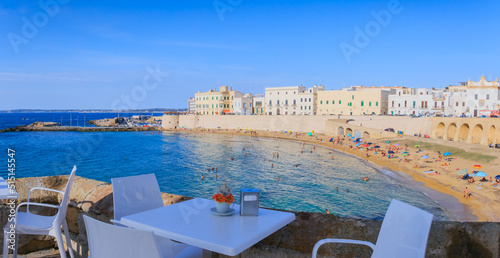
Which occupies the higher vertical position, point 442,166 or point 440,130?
point 440,130

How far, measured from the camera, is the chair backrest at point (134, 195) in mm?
2672

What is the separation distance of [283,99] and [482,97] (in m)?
29.0

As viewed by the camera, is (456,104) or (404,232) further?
(456,104)

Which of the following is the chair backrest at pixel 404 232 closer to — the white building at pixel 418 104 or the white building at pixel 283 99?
the white building at pixel 418 104

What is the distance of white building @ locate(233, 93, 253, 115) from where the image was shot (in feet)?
216

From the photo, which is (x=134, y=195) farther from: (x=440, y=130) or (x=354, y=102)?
(x=354, y=102)

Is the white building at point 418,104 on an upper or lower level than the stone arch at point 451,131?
upper

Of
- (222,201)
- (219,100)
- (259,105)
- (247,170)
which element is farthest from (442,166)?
(219,100)

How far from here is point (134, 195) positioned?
2.80 metres

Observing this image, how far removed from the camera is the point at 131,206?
9.09 ft

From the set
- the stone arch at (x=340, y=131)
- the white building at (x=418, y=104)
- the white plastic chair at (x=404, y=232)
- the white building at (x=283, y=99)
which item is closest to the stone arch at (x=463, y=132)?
the white building at (x=418, y=104)

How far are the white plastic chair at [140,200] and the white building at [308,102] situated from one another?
54724mm

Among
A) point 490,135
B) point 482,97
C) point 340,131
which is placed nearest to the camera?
point 490,135

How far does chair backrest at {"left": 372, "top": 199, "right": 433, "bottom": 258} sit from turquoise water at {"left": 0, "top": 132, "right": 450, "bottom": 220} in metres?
14.5
